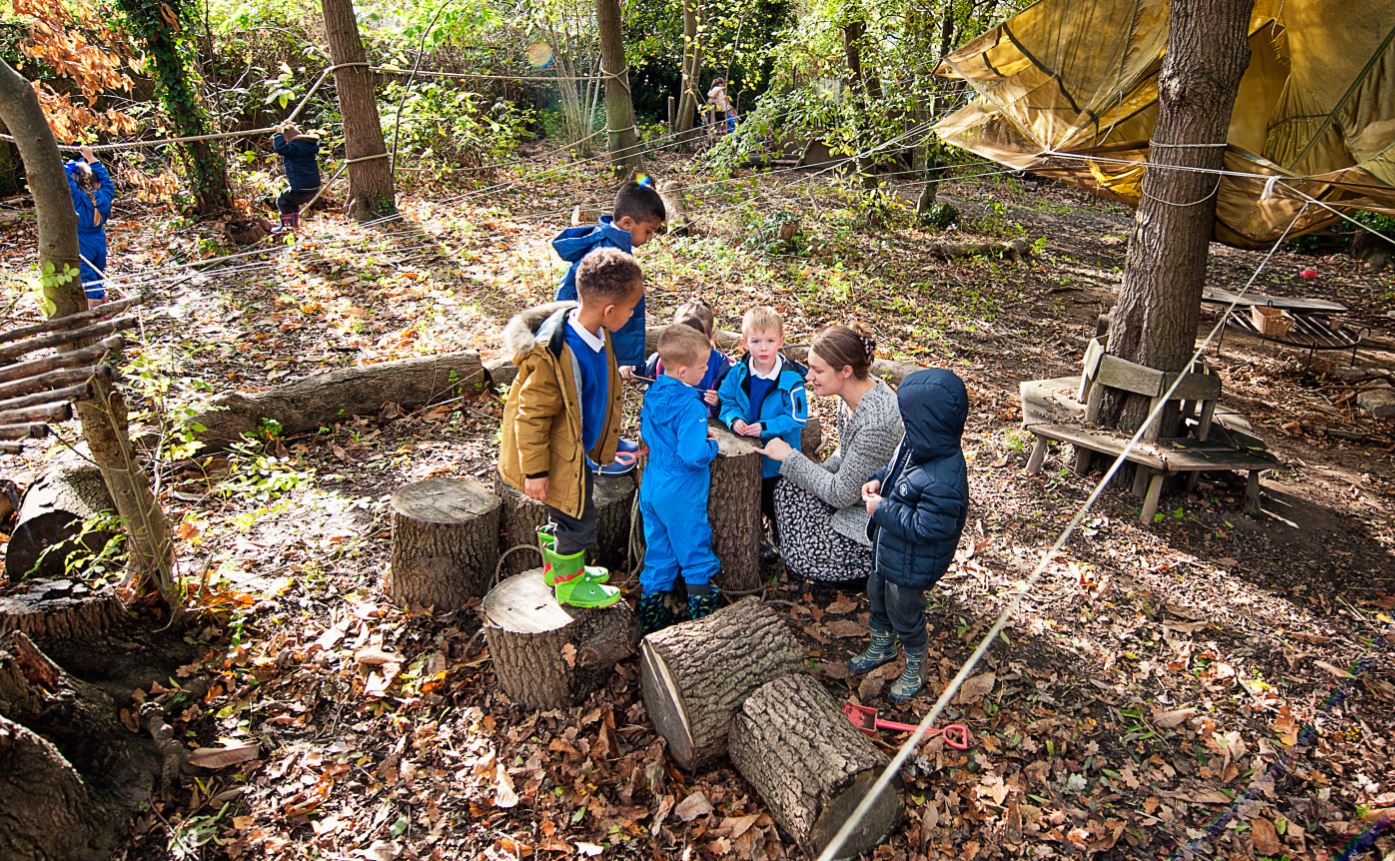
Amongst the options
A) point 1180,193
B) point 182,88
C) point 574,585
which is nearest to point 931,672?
point 574,585

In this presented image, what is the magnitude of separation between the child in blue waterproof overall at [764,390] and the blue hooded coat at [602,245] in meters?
0.66

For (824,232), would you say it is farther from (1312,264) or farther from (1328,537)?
(1312,264)

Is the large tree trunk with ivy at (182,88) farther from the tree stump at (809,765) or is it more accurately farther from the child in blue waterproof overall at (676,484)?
the tree stump at (809,765)

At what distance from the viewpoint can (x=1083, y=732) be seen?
3473 mm

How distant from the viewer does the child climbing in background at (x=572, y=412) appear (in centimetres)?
323

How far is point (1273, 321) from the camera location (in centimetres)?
800

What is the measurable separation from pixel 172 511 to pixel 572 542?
2849mm

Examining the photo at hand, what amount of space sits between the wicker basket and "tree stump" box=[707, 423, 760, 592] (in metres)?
6.88

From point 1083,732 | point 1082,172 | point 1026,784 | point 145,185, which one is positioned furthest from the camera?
point 145,185

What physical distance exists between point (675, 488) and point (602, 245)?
164 centimetres

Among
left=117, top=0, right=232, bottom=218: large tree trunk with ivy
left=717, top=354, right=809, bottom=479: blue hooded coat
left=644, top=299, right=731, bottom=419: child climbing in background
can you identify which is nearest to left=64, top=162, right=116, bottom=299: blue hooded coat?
left=117, top=0, right=232, bottom=218: large tree trunk with ivy

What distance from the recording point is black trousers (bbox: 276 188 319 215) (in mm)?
9539

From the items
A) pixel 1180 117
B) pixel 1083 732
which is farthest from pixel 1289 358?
pixel 1083 732

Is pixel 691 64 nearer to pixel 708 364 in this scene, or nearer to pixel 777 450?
pixel 708 364
